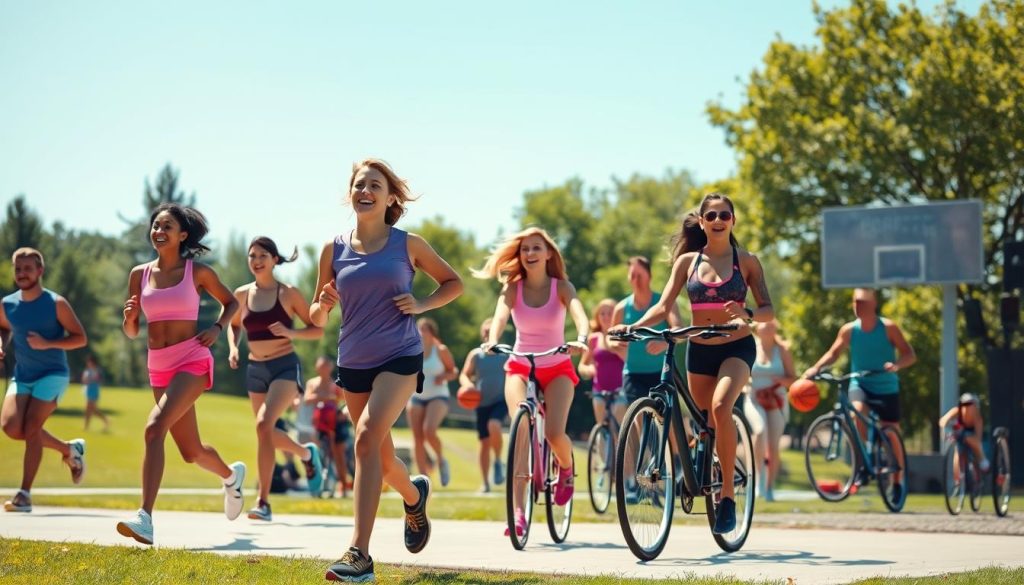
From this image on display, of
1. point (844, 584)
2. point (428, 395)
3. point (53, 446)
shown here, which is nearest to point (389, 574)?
point (844, 584)

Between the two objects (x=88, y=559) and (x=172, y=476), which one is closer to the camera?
(x=88, y=559)

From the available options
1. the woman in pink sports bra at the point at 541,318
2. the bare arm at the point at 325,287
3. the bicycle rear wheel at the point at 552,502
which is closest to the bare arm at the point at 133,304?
the bare arm at the point at 325,287

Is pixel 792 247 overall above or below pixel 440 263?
above

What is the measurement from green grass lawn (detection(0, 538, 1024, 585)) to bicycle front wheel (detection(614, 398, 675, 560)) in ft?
3.70

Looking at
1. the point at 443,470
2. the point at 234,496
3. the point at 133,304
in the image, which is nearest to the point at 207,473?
the point at 443,470

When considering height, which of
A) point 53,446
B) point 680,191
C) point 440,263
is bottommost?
point 53,446

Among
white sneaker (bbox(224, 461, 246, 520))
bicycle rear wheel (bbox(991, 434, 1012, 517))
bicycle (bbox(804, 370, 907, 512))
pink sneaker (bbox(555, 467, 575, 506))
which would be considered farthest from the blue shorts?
bicycle rear wheel (bbox(991, 434, 1012, 517))

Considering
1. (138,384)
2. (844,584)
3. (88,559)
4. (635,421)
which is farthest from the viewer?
(138,384)

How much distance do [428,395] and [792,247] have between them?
23.3 m

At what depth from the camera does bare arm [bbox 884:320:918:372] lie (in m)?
13.8

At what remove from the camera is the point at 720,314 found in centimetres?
855

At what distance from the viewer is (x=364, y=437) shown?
6871 mm

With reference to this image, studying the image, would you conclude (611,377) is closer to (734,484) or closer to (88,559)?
(734,484)

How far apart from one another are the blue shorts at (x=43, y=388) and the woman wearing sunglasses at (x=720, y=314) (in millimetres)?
5738
